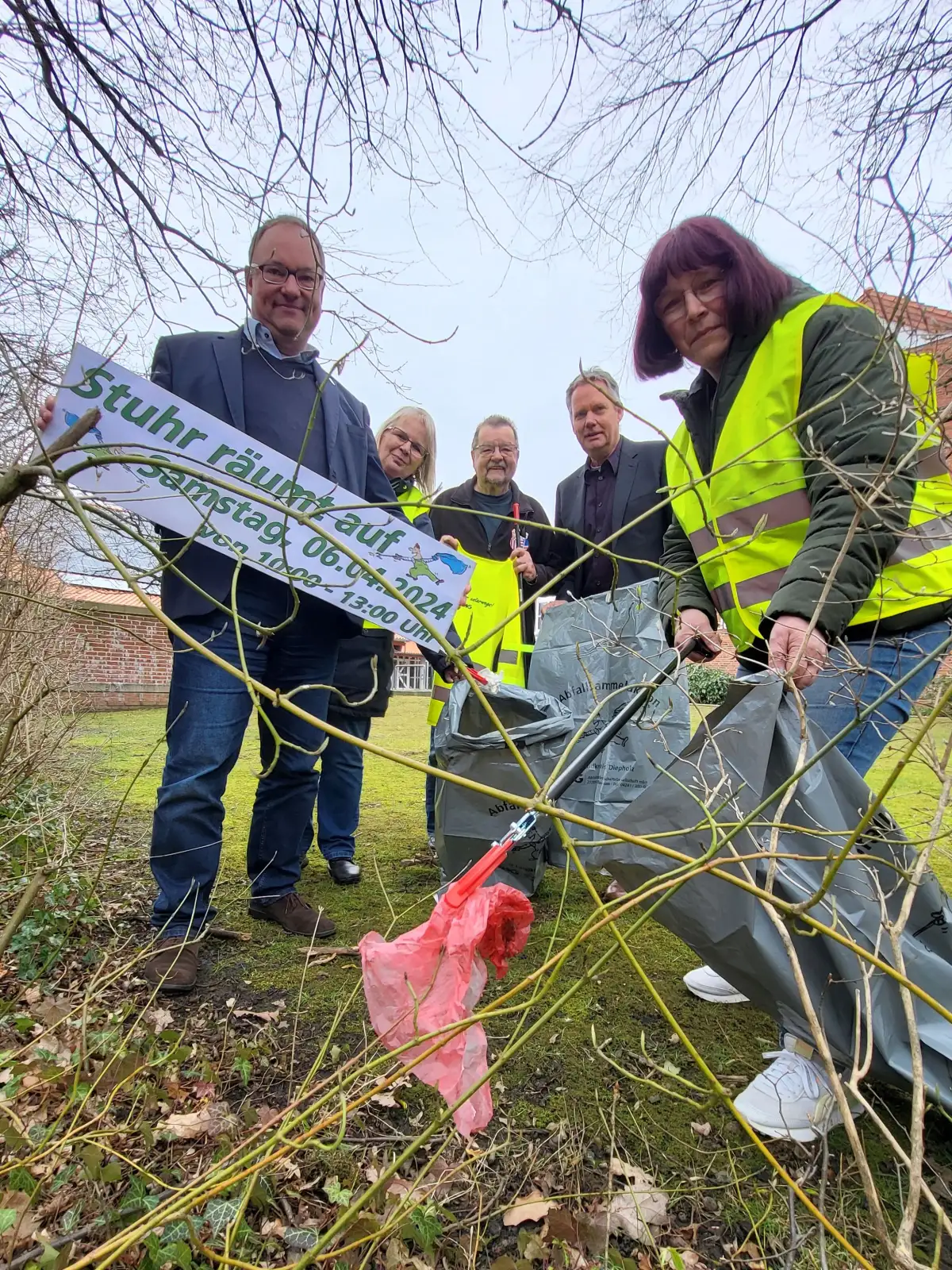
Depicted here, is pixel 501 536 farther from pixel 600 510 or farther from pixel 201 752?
pixel 201 752

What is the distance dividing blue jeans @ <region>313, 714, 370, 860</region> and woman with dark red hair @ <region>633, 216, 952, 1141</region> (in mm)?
1476

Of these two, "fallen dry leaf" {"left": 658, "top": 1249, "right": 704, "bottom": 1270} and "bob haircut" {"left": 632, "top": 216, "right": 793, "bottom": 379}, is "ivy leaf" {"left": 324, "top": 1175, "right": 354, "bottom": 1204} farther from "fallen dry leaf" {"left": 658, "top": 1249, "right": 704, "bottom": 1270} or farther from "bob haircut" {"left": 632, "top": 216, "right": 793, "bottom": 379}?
"bob haircut" {"left": 632, "top": 216, "right": 793, "bottom": 379}

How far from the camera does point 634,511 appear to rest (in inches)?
107

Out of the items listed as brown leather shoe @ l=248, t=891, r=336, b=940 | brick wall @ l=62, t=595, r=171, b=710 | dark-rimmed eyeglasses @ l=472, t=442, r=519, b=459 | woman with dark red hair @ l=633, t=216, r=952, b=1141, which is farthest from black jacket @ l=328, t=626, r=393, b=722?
brick wall @ l=62, t=595, r=171, b=710

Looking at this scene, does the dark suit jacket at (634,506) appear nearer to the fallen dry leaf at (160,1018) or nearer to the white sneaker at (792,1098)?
the white sneaker at (792,1098)

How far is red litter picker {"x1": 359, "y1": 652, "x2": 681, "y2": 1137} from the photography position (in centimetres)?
105

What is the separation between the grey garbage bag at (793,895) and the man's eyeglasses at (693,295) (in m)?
0.97

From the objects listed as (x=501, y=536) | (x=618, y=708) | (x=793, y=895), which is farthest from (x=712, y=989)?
(x=501, y=536)

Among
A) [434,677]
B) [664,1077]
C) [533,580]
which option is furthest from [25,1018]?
[533,580]

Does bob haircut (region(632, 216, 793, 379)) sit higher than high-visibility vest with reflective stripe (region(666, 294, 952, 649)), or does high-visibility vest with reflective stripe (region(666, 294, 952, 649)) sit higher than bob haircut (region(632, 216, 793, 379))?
bob haircut (region(632, 216, 793, 379))

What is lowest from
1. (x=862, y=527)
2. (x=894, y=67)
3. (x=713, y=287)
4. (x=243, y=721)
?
(x=243, y=721)

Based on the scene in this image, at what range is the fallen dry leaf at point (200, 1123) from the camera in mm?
1271

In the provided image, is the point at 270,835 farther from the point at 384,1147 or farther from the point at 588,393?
the point at 588,393

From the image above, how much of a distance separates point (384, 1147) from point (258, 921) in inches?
43.4
